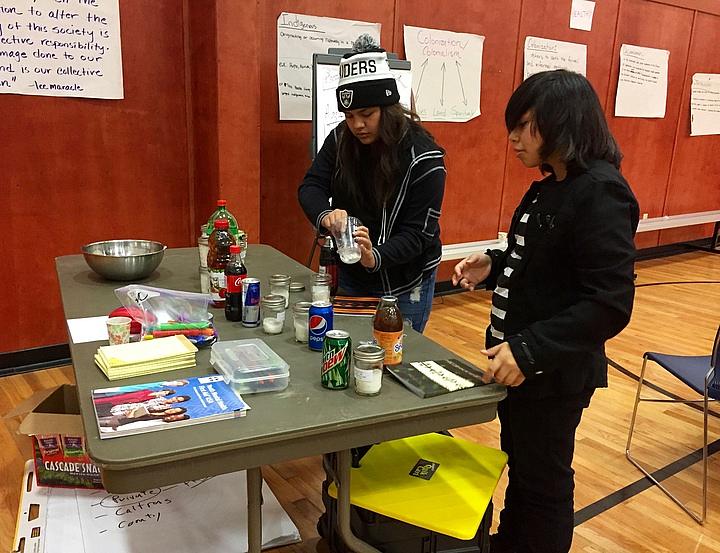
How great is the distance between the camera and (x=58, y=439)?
1996 millimetres

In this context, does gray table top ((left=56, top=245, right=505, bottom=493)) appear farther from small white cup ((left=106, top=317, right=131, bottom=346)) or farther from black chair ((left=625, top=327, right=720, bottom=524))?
black chair ((left=625, top=327, right=720, bottom=524))

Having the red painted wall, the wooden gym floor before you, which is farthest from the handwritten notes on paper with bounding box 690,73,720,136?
the red painted wall

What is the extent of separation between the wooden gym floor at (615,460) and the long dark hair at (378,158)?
110 centimetres

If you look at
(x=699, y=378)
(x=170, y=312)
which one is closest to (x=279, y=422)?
(x=170, y=312)

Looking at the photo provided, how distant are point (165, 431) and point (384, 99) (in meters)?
1.23

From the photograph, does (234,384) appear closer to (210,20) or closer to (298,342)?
(298,342)

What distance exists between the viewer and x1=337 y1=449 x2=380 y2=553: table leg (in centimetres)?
138

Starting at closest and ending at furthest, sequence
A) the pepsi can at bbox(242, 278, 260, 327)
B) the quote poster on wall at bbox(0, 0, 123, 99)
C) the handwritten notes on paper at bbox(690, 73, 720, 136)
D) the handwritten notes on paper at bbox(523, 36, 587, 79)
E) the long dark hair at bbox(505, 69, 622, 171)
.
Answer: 1. the long dark hair at bbox(505, 69, 622, 171)
2. the pepsi can at bbox(242, 278, 260, 327)
3. the quote poster on wall at bbox(0, 0, 123, 99)
4. the handwritten notes on paper at bbox(523, 36, 587, 79)
5. the handwritten notes on paper at bbox(690, 73, 720, 136)

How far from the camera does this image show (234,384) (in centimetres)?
128

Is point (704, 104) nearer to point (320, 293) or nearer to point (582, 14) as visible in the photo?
point (582, 14)

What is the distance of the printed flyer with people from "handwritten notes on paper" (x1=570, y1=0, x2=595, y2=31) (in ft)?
15.8

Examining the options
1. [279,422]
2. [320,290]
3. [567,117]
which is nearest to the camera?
[279,422]

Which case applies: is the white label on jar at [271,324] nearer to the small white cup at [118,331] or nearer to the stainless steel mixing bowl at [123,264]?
the small white cup at [118,331]

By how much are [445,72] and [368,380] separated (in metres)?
3.54
